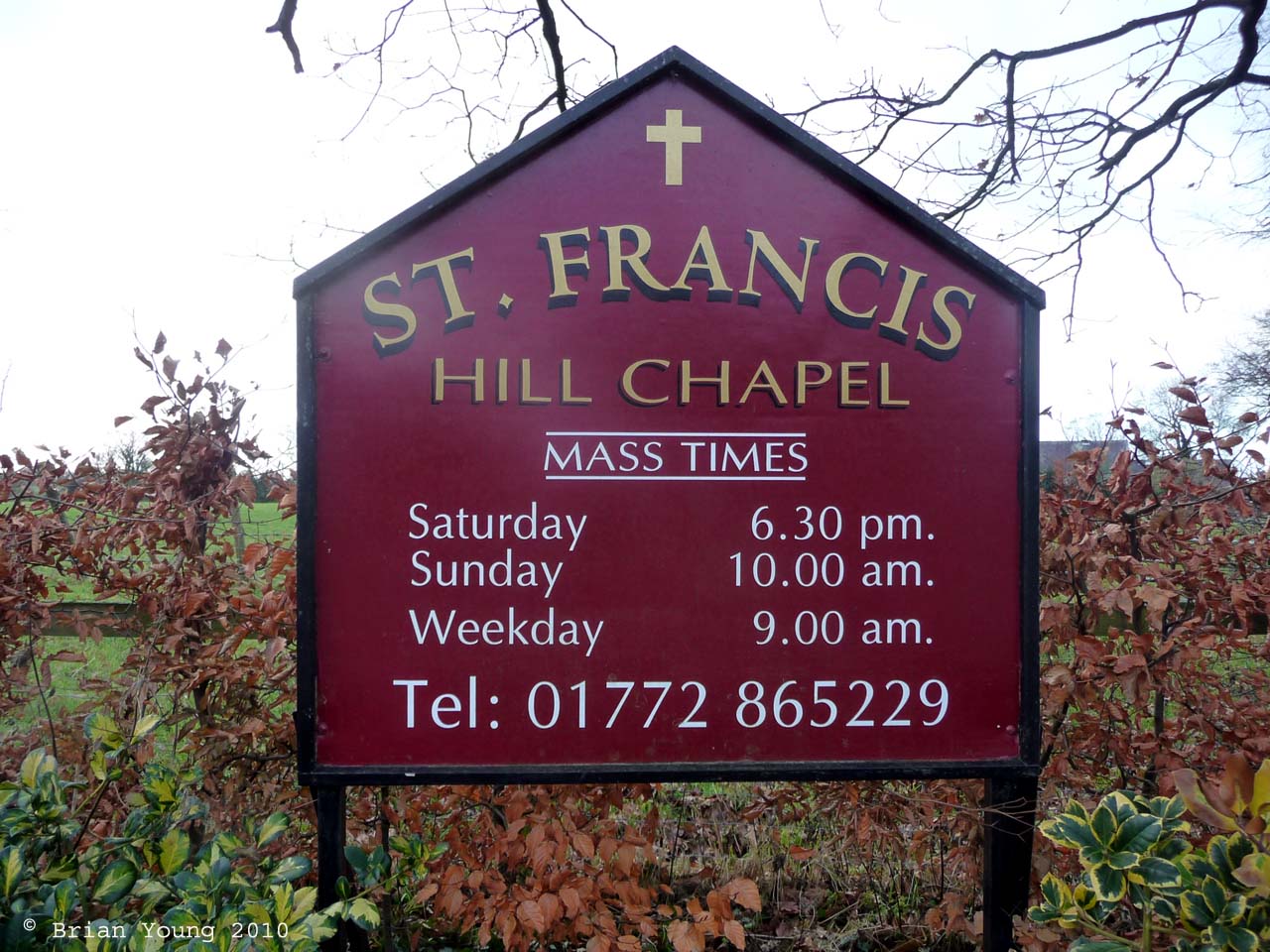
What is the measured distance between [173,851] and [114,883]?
0.14 meters

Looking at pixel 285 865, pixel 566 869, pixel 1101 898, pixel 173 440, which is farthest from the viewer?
pixel 173 440

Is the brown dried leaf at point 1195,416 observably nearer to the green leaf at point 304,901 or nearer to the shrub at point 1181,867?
the shrub at point 1181,867

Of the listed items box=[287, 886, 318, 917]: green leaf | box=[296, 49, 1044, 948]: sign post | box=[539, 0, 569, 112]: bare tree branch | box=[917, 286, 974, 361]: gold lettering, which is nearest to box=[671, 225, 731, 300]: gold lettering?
box=[296, 49, 1044, 948]: sign post

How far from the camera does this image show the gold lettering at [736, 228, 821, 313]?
243cm

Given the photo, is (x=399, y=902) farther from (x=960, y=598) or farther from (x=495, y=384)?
(x=960, y=598)

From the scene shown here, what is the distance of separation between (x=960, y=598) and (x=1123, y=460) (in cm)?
95

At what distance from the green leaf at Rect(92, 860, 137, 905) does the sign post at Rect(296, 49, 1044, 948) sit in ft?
1.46

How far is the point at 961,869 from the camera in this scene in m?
3.33

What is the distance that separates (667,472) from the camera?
2.40 metres

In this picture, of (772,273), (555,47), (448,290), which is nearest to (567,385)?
(448,290)

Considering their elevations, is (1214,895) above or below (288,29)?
below

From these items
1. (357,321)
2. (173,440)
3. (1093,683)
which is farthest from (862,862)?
(173,440)

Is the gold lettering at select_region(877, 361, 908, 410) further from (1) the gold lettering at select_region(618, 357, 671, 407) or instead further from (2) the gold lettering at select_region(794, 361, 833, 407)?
(1) the gold lettering at select_region(618, 357, 671, 407)

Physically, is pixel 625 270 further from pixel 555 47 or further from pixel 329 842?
pixel 555 47
